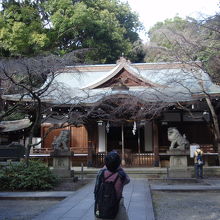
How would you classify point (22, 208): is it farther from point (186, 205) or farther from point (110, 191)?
point (110, 191)

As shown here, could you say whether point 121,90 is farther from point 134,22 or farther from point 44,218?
point 134,22

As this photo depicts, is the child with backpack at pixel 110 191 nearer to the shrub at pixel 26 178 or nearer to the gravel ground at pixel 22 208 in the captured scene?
the gravel ground at pixel 22 208

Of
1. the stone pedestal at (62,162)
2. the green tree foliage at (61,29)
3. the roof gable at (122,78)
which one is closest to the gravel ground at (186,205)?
the stone pedestal at (62,162)

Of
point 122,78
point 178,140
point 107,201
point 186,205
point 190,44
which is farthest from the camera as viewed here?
point 122,78

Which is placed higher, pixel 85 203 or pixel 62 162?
pixel 62 162

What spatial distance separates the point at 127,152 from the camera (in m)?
17.5

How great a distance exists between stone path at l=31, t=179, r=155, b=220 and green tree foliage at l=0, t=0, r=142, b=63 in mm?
17937

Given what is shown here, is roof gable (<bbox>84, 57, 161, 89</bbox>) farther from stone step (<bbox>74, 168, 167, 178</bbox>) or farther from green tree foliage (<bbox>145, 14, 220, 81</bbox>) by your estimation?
stone step (<bbox>74, 168, 167, 178</bbox>)

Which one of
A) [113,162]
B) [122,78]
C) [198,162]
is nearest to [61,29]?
[122,78]

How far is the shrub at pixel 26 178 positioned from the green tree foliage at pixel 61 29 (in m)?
15.8

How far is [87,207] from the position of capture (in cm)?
784

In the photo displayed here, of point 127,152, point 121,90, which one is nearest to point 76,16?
point 121,90

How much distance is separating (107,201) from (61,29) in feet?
87.0

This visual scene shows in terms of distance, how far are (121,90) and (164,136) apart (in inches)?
172
